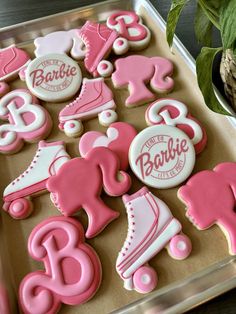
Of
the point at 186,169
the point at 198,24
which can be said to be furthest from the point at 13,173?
the point at 198,24

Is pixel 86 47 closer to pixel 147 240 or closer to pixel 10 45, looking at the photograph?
pixel 10 45

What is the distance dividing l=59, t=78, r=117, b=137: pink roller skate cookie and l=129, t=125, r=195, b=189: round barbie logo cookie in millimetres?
102

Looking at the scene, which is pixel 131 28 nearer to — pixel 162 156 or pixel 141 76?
pixel 141 76

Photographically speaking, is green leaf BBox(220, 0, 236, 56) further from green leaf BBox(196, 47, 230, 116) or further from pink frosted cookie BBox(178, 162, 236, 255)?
pink frosted cookie BBox(178, 162, 236, 255)

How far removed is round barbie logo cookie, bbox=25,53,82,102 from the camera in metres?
0.80

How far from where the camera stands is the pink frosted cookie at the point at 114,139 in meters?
0.71

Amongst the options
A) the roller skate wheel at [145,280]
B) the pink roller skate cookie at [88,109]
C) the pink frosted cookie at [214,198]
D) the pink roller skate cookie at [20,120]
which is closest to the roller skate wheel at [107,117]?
the pink roller skate cookie at [88,109]

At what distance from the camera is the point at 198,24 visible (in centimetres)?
65

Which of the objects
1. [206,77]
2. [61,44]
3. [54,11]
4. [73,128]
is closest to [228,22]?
[206,77]

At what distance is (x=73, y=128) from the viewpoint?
75cm

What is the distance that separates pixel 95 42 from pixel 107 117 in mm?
221

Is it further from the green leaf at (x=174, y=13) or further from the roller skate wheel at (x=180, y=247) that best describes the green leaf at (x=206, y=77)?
the roller skate wheel at (x=180, y=247)

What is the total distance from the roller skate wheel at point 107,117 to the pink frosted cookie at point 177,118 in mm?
68

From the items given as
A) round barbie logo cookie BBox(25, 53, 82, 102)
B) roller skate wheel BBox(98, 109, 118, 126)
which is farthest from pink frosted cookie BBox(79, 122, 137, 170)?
round barbie logo cookie BBox(25, 53, 82, 102)
